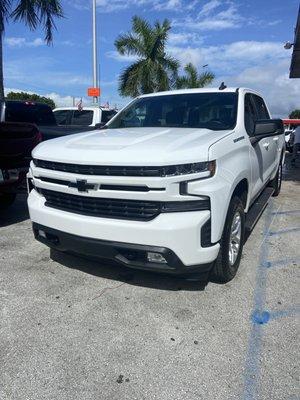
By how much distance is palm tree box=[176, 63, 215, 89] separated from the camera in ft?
94.3

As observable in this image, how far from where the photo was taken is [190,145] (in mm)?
3289

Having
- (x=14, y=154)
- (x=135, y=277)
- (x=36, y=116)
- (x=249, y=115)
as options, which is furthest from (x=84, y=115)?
(x=135, y=277)

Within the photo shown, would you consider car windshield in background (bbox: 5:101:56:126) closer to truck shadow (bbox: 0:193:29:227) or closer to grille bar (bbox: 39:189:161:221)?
truck shadow (bbox: 0:193:29:227)

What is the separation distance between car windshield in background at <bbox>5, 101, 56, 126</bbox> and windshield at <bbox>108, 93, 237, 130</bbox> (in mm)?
3953

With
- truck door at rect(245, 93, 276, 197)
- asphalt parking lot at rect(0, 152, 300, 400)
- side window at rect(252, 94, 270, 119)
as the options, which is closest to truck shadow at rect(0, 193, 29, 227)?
asphalt parking lot at rect(0, 152, 300, 400)

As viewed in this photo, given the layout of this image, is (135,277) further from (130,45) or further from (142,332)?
(130,45)

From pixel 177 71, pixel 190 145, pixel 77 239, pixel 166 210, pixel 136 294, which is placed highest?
pixel 177 71

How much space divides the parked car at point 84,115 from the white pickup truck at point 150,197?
788cm

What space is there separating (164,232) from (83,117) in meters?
9.56

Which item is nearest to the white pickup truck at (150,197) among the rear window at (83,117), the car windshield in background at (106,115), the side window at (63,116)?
the rear window at (83,117)

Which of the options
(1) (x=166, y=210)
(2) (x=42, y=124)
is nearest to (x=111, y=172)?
(1) (x=166, y=210)

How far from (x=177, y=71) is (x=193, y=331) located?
25.1 meters

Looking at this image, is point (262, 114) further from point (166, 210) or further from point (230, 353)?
point (230, 353)

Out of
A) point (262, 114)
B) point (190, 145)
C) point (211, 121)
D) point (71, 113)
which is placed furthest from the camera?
point (71, 113)
